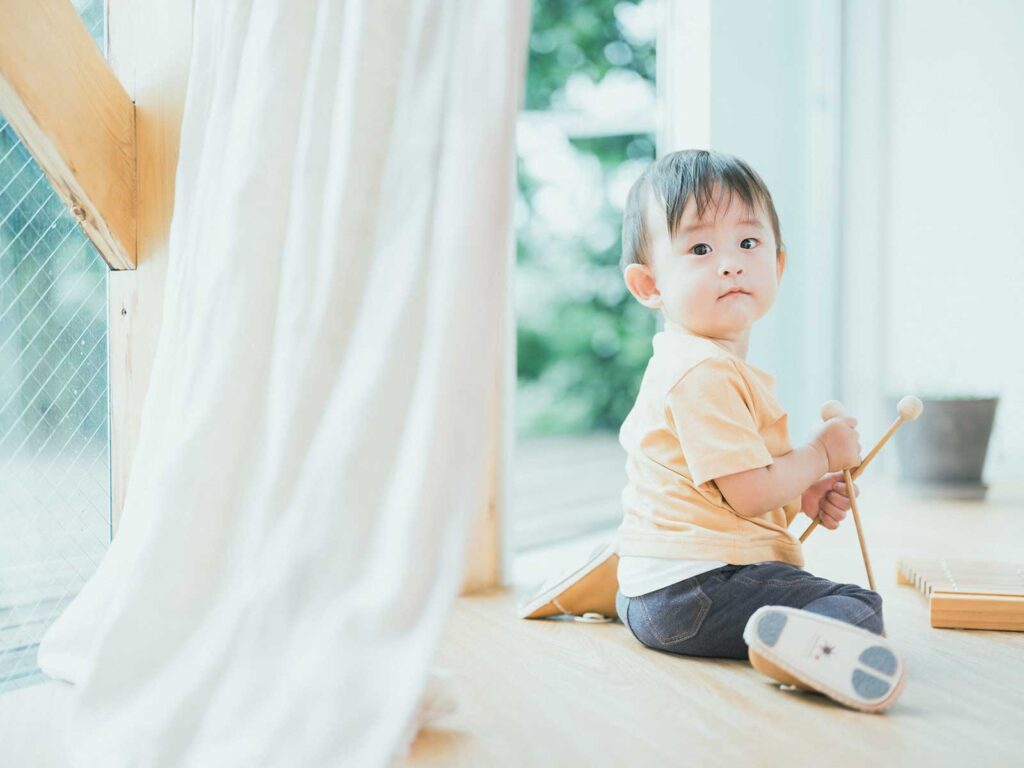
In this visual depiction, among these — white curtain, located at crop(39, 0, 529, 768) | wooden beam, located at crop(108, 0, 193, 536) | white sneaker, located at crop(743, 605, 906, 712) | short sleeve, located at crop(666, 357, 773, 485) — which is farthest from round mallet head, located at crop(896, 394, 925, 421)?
wooden beam, located at crop(108, 0, 193, 536)

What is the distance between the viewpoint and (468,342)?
0.82 metres

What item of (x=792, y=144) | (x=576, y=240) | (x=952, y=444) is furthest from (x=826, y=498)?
(x=576, y=240)

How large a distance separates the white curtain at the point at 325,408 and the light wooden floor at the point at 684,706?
0.16 m

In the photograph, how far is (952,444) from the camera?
7.82ft

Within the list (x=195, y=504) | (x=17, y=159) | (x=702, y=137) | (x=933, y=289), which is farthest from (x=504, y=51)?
(x=933, y=289)

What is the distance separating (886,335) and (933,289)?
0.61ft

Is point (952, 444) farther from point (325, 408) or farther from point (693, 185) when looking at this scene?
point (325, 408)

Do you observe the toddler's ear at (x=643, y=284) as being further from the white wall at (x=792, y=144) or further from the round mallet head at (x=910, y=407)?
the white wall at (x=792, y=144)

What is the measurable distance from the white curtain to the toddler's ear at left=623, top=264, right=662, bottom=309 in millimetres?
455

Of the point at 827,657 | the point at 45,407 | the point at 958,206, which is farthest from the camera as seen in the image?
the point at 958,206

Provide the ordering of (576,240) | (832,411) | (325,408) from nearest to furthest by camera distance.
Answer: (325,408)
(832,411)
(576,240)

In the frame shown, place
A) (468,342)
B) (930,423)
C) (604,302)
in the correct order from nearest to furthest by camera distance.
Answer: (468,342) < (930,423) < (604,302)

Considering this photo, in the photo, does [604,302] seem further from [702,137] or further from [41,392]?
[41,392]

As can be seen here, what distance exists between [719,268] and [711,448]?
9.0 inches
